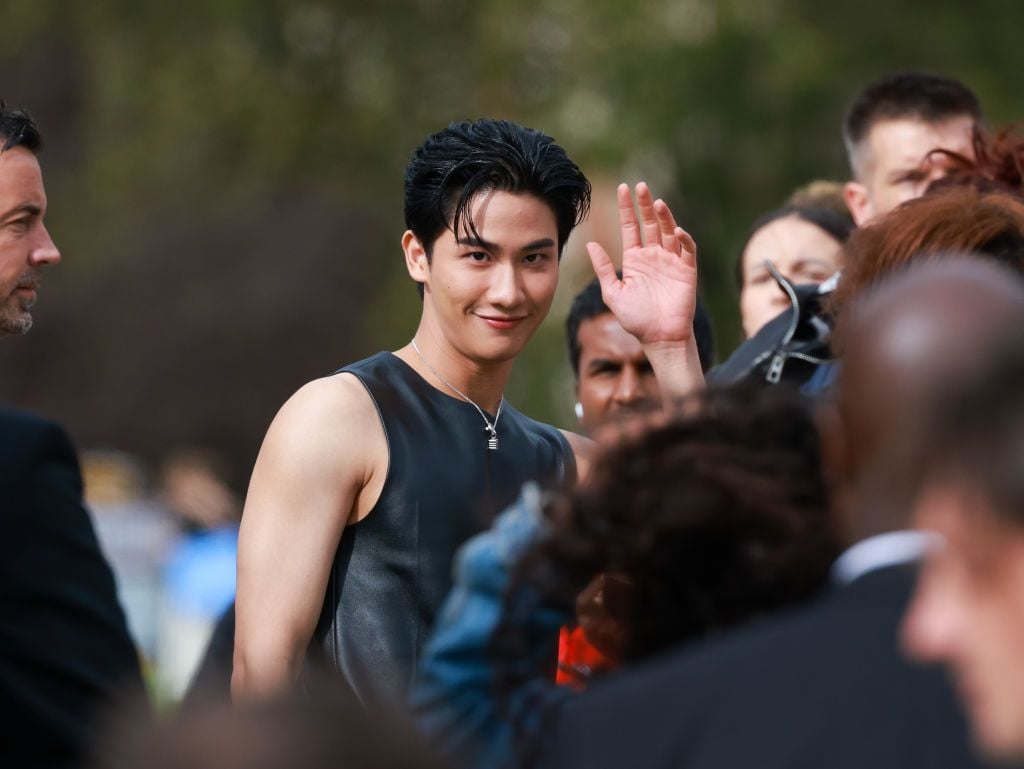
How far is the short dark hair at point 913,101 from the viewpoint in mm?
5477

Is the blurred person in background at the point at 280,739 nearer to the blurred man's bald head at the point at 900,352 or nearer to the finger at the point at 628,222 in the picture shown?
the blurred man's bald head at the point at 900,352

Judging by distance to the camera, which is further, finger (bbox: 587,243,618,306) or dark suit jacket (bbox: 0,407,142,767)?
finger (bbox: 587,243,618,306)

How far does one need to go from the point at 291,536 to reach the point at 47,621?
1002mm

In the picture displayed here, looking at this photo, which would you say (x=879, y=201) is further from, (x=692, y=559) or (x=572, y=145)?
(x=572, y=145)

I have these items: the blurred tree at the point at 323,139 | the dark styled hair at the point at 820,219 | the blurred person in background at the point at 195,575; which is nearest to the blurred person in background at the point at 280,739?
the dark styled hair at the point at 820,219

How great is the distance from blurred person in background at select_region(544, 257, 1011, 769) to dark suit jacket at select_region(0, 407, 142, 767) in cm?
90

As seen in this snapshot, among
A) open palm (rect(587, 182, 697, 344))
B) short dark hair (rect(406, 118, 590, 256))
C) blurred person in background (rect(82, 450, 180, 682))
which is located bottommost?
blurred person in background (rect(82, 450, 180, 682))

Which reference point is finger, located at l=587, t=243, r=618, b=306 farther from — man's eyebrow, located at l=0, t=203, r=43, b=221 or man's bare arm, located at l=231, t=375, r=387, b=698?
man's eyebrow, located at l=0, t=203, r=43, b=221

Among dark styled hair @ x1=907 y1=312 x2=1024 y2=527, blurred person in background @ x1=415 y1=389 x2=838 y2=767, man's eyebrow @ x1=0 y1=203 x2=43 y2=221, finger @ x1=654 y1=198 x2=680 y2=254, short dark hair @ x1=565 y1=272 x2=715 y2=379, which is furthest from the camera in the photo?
short dark hair @ x1=565 y1=272 x2=715 y2=379

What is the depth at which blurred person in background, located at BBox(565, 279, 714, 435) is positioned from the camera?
5.04m

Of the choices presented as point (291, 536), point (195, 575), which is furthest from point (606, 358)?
point (195, 575)

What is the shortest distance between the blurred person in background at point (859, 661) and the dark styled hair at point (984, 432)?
0.07ft

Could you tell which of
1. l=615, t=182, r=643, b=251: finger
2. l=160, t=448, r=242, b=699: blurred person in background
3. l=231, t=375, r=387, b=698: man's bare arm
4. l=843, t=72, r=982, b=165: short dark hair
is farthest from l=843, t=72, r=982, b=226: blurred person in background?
l=160, t=448, r=242, b=699: blurred person in background

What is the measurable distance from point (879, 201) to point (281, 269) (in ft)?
70.5
